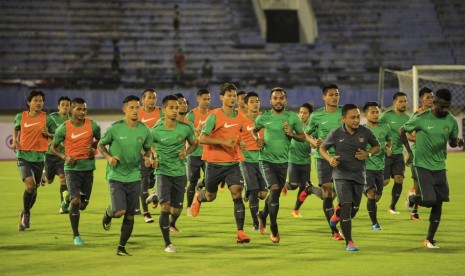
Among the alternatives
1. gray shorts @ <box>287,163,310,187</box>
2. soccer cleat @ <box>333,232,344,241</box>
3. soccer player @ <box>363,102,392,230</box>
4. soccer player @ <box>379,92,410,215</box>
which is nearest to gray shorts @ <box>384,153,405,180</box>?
soccer player @ <box>379,92,410,215</box>

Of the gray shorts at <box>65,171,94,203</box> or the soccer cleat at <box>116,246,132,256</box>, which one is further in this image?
the gray shorts at <box>65,171,94,203</box>

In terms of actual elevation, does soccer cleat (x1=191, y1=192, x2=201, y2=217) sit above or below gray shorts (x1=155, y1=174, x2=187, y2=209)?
below

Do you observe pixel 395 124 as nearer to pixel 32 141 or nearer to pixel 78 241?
pixel 32 141

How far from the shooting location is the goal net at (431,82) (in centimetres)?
3478

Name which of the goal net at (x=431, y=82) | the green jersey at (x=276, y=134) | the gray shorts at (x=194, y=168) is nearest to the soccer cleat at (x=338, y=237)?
the green jersey at (x=276, y=134)

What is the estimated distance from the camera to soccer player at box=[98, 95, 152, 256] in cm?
1257

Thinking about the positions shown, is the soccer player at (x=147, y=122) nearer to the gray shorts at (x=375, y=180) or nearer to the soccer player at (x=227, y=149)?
the soccer player at (x=227, y=149)

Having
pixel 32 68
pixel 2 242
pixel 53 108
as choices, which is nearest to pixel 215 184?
pixel 2 242

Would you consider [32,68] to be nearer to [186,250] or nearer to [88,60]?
[88,60]

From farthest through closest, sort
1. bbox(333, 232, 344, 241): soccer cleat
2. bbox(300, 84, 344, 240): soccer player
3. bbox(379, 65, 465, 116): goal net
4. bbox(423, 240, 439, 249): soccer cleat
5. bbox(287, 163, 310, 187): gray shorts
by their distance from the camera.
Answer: bbox(379, 65, 465, 116): goal net
bbox(287, 163, 310, 187): gray shorts
bbox(300, 84, 344, 240): soccer player
bbox(333, 232, 344, 241): soccer cleat
bbox(423, 240, 439, 249): soccer cleat

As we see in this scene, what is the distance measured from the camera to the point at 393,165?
1761cm

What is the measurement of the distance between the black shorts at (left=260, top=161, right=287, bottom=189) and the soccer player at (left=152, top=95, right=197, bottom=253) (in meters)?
1.33

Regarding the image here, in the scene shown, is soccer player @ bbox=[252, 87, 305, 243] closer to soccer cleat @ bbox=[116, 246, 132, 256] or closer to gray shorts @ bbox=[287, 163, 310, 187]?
gray shorts @ bbox=[287, 163, 310, 187]

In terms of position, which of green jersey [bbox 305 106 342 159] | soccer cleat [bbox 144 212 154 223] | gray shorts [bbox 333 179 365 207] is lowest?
soccer cleat [bbox 144 212 154 223]
